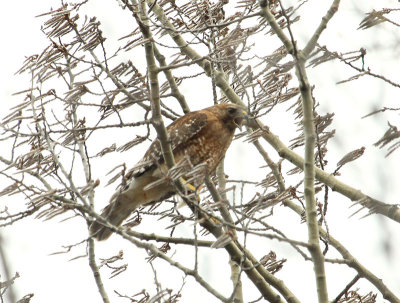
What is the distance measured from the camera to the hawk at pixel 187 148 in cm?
591

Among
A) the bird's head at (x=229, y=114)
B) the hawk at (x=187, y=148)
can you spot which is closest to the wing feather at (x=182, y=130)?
the hawk at (x=187, y=148)

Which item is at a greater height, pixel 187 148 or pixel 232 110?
pixel 232 110

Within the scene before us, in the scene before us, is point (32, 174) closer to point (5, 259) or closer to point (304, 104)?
point (5, 259)

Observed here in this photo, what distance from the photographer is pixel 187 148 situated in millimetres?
6195

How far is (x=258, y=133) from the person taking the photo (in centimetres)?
538

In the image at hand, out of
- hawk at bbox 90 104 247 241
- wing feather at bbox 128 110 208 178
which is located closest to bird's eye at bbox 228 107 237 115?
hawk at bbox 90 104 247 241

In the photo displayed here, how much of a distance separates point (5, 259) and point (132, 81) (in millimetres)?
2177

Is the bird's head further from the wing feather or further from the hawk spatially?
the wing feather

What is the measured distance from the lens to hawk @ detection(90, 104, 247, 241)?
19.4 ft

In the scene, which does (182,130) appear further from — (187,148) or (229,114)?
(229,114)

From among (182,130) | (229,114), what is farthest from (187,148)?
(229,114)

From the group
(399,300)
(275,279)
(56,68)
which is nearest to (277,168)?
(275,279)

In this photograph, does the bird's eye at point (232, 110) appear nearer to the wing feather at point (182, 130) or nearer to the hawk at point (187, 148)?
the hawk at point (187, 148)

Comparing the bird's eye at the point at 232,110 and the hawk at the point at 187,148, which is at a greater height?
the bird's eye at the point at 232,110
